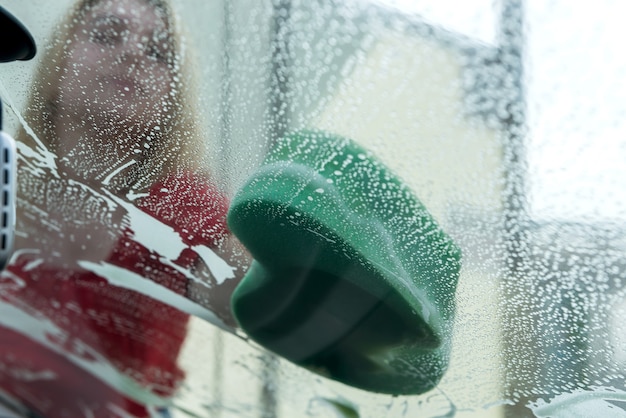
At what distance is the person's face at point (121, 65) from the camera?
88 cm

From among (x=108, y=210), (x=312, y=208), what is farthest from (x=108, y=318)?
(x=312, y=208)

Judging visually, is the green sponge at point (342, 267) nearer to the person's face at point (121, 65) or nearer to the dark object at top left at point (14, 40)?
the person's face at point (121, 65)

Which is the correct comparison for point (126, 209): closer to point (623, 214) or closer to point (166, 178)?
point (166, 178)

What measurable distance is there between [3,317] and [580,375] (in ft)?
2.57

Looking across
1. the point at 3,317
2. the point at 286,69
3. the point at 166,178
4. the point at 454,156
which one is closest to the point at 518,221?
the point at 454,156

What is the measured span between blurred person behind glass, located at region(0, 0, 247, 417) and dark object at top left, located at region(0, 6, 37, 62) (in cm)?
6

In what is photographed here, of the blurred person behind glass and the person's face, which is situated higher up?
the person's face

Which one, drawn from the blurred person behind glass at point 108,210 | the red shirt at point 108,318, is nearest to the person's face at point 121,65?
the blurred person behind glass at point 108,210

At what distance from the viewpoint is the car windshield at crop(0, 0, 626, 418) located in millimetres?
837

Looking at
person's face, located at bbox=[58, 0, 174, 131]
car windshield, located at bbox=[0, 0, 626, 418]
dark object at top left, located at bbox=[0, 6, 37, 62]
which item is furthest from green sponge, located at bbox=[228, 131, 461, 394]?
dark object at top left, located at bbox=[0, 6, 37, 62]

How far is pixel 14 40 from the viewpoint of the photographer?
810 mm

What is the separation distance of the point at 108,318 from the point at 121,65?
0.33 meters

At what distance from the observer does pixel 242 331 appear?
965 millimetres

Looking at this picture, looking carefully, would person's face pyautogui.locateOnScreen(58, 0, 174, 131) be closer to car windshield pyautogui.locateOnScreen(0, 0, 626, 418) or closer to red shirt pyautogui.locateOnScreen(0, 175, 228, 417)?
car windshield pyautogui.locateOnScreen(0, 0, 626, 418)
